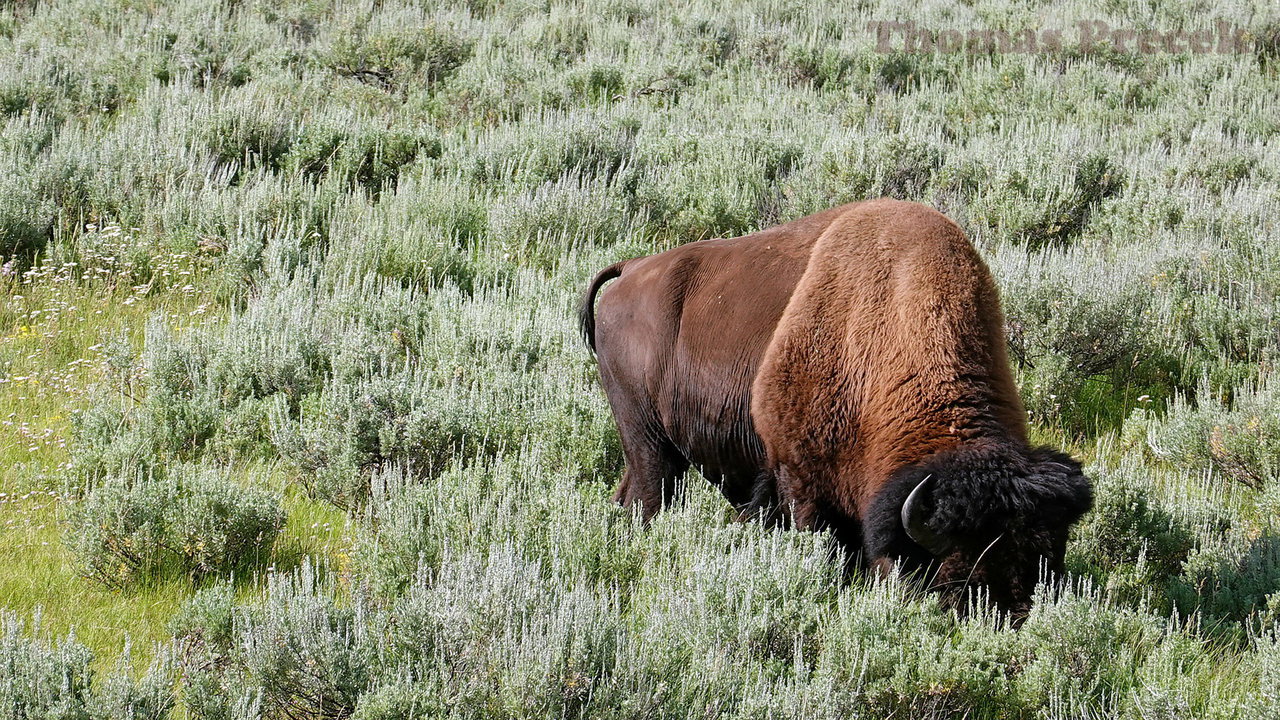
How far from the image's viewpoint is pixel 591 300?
489 centimetres

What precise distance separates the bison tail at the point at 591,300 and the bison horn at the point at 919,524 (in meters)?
1.96

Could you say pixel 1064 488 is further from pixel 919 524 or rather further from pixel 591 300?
pixel 591 300

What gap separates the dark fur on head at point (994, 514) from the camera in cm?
328

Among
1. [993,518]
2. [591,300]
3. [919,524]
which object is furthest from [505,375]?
[993,518]

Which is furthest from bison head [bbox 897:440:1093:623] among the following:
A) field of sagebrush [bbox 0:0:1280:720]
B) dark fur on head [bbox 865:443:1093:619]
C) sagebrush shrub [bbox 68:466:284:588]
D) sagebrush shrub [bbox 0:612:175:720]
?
sagebrush shrub [bbox 68:466:284:588]

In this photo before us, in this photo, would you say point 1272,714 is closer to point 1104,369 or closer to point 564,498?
point 564,498

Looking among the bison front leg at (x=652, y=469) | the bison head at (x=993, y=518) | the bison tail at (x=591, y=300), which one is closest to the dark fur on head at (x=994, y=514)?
the bison head at (x=993, y=518)

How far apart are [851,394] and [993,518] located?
75 centimetres

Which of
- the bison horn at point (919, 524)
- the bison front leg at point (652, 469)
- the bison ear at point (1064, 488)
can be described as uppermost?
the bison ear at point (1064, 488)

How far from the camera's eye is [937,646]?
3217mm

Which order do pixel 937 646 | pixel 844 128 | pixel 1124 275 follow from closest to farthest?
pixel 937 646, pixel 1124 275, pixel 844 128

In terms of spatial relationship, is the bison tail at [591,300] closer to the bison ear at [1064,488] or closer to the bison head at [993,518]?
the bison head at [993,518]

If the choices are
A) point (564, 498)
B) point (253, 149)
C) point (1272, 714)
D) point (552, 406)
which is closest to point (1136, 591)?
point (1272, 714)

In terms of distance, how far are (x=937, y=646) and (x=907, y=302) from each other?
48.5 inches
